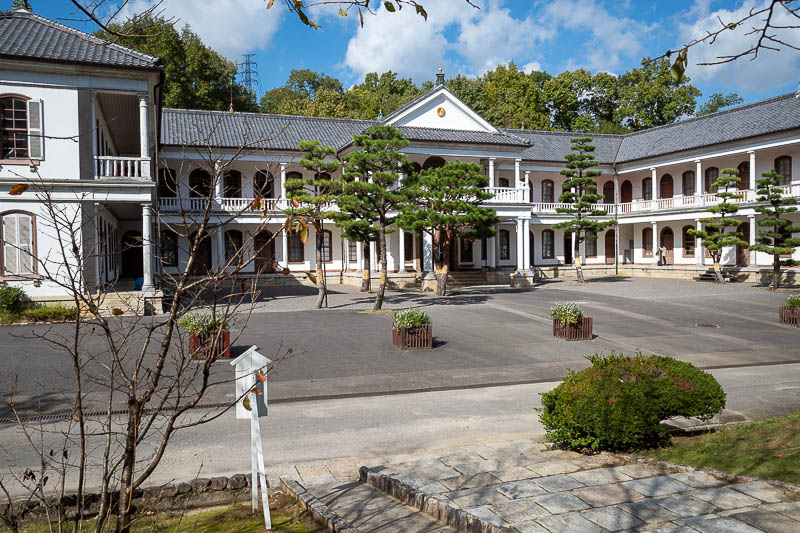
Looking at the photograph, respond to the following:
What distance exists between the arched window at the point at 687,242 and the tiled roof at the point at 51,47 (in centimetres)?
3351

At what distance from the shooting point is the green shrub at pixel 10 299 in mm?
19156

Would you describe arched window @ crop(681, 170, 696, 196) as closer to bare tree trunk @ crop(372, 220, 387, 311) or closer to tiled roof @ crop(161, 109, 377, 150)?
tiled roof @ crop(161, 109, 377, 150)

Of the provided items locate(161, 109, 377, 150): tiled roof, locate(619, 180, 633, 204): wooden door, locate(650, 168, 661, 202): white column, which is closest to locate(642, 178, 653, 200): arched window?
locate(650, 168, 661, 202): white column

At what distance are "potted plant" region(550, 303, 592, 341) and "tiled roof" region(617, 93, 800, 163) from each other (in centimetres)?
2338

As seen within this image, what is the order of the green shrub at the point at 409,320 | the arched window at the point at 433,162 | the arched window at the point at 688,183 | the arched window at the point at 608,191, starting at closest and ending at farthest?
1. the green shrub at the point at 409,320
2. the arched window at the point at 433,162
3. the arched window at the point at 688,183
4. the arched window at the point at 608,191

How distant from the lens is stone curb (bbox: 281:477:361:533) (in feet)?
16.6

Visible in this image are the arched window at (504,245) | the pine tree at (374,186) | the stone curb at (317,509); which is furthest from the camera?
the arched window at (504,245)

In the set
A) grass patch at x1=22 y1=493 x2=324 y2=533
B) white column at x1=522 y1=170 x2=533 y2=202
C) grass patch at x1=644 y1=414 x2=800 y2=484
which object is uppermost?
white column at x1=522 y1=170 x2=533 y2=202

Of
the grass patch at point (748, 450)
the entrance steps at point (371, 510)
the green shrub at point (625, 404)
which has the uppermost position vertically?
the green shrub at point (625, 404)

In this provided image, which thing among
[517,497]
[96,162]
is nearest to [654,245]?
[96,162]

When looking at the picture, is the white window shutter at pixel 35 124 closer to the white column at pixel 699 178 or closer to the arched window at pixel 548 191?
the arched window at pixel 548 191

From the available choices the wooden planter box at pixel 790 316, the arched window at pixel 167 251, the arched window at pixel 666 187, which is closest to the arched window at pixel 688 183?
the arched window at pixel 666 187

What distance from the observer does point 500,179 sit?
42.3 metres

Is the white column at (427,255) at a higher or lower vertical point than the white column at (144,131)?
lower
